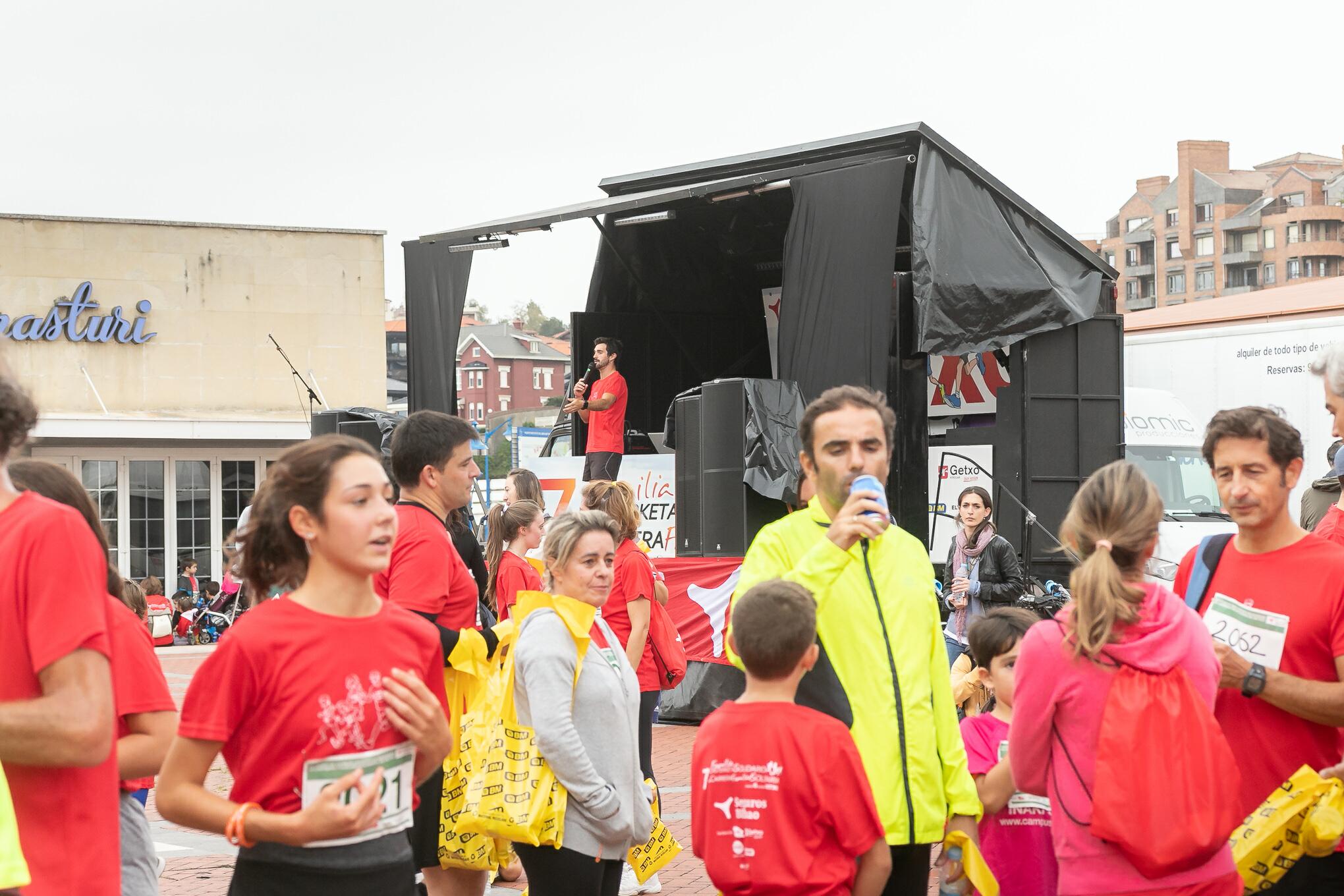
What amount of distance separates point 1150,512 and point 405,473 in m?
2.47

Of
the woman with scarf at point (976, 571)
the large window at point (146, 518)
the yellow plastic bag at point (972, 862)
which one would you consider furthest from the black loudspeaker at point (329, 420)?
the large window at point (146, 518)

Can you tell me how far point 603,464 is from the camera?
1412 cm

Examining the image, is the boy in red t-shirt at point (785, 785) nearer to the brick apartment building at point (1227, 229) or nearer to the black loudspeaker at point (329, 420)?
the black loudspeaker at point (329, 420)

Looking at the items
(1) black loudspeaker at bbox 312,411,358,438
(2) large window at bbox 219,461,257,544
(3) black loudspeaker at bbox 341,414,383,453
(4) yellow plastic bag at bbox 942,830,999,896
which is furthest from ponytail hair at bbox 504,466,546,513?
(2) large window at bbox 219,461,257,544

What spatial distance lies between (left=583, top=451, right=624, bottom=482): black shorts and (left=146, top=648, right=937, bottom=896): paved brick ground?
3.92 metres

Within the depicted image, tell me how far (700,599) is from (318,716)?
866cm

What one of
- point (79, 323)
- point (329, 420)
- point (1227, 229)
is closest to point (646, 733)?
point (329, 420)

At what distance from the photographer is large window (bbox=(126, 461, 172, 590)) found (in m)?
26.0

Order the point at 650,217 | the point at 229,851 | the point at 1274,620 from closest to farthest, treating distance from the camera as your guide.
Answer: the point at 1274,620, the point at 229,851, the point at 650,217

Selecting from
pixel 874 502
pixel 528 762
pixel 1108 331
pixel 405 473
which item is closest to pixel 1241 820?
pixel 874 502

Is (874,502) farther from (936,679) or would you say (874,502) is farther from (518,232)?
(518,232)

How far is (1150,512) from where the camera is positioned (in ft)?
10.4

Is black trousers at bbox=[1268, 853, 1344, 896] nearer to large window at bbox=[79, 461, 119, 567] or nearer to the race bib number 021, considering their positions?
the race bib number 021

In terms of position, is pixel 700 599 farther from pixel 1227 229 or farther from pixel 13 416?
pixel 1227 229
